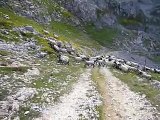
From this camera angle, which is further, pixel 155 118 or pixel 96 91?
pixel 96 91

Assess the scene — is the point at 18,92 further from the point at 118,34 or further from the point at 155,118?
the point at 118,34

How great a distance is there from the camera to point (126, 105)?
36500 millimetres

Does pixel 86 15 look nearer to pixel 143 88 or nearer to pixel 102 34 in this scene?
pixel 102 34

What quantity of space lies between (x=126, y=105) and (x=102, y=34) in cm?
13551

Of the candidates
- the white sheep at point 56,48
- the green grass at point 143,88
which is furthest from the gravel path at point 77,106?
the white sheep at point 56,48

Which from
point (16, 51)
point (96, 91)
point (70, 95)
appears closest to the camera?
point (70, 95)

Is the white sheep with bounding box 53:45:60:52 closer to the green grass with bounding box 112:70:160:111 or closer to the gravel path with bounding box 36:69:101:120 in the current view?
the green grass with bounding box 112:70:160:111

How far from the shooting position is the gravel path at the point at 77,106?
30.7 m

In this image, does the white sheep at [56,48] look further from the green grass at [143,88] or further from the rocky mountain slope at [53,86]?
the green grass at [143,88]

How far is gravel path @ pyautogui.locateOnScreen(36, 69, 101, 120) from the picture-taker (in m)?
30.7

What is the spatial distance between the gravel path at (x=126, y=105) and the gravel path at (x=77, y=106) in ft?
5.23

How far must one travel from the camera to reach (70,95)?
38.8 m

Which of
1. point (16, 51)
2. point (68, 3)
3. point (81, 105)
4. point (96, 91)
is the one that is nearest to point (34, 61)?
point (16, 51)

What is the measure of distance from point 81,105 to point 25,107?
5.86 m
